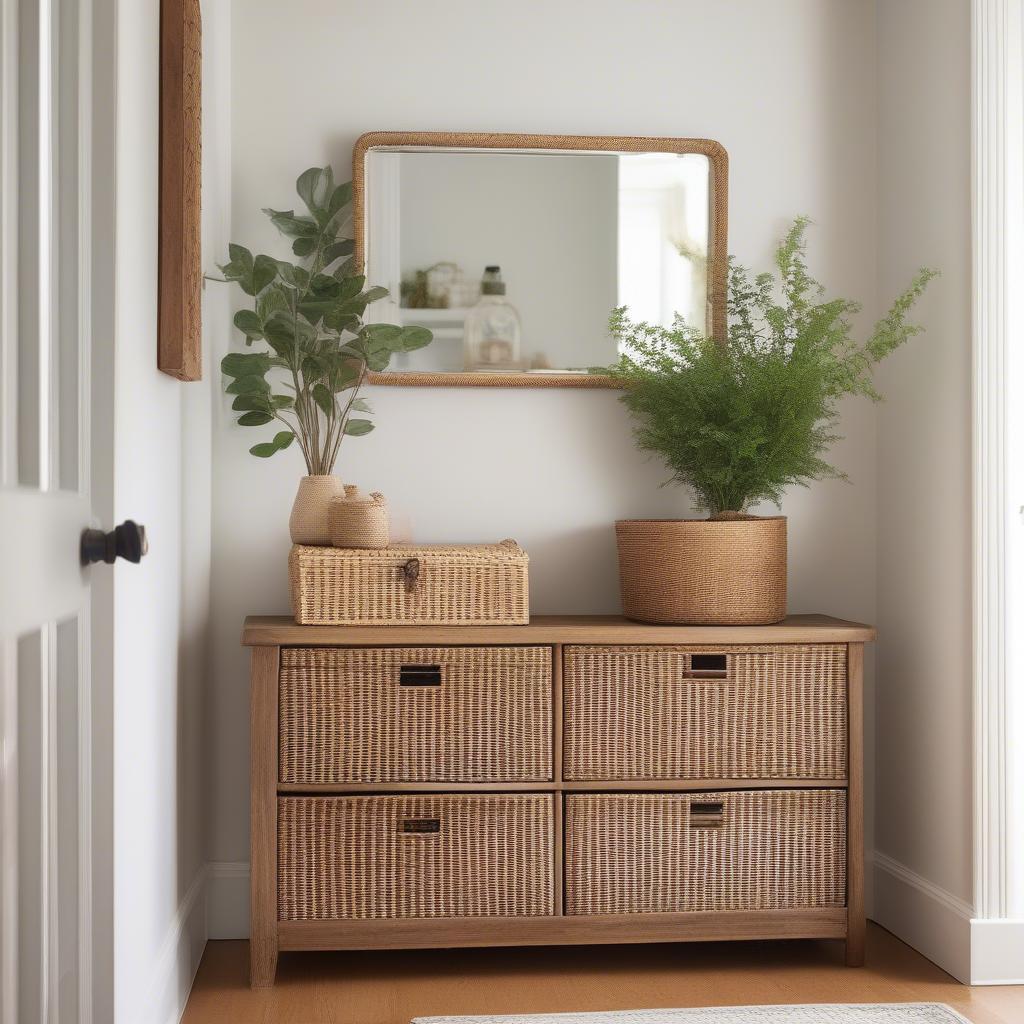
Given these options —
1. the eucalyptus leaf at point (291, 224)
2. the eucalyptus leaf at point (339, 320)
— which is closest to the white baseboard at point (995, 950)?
the eucalyptus leaf at point (339, 320)

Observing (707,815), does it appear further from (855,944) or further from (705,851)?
(855,944)

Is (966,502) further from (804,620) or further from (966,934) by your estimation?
(966,934)

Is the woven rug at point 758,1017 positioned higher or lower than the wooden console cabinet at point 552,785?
lower

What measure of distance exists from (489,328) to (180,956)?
1501 millimetres

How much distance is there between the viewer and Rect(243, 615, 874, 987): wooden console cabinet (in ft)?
7.38

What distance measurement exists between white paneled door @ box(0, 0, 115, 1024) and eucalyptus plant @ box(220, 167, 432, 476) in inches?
35.0

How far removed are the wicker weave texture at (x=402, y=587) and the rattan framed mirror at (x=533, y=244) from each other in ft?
1.73

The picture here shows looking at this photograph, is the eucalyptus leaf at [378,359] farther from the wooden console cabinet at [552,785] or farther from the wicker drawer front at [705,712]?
the wicker drawer front at [705,712]

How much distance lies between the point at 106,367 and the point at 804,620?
166 cm

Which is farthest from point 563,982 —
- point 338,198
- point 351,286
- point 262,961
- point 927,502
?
point 338,198

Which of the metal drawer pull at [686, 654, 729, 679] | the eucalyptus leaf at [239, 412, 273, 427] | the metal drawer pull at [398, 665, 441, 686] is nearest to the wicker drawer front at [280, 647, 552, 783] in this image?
the metal drawer pull at [398, 665, 441, 686]

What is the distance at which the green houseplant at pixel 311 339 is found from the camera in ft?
7.88

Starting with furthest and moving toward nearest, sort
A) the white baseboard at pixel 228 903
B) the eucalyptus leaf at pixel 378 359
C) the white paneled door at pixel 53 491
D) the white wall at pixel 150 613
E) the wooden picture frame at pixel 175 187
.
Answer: the white baseboard at pixel 228 903
the eucalyptus leaf at pixel 378 359
the wooden picture frame at pixel 175 187
the white wall at pixel 150 613
the white paneled door at pixel 53 491

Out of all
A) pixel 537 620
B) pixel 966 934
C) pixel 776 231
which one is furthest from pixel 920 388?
pixel 966 934
